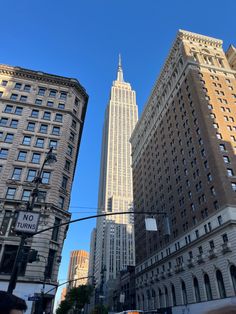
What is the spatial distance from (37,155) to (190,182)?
114 feet

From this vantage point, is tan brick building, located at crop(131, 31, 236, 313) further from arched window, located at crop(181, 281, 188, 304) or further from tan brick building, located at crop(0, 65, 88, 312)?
tan brick building, located at crop(0, 65, 88, 312)

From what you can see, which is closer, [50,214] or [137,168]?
[50,214]

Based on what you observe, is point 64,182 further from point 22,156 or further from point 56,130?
point 56,130

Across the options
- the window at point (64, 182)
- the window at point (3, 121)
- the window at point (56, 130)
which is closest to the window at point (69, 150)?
the window at point (56, 130)

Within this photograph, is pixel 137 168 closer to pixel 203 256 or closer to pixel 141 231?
pixel 141 231

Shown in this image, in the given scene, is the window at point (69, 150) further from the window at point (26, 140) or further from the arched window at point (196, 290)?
the arched window at point (196, 290)

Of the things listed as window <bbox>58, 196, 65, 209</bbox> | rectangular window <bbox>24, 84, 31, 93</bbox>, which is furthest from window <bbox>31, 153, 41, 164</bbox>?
rectangular window <bbox>24, 84, 31, 93</bbox>

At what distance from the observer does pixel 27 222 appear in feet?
50.3

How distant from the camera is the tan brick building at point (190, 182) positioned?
48.0 metres

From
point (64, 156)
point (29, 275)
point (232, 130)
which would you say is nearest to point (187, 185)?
point (232, 130)

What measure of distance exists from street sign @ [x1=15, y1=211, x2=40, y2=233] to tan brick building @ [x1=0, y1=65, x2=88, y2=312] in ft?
52.7

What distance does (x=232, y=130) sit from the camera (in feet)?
198

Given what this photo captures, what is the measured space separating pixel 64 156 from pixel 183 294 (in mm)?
37825

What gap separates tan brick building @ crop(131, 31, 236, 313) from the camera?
48.0 m
